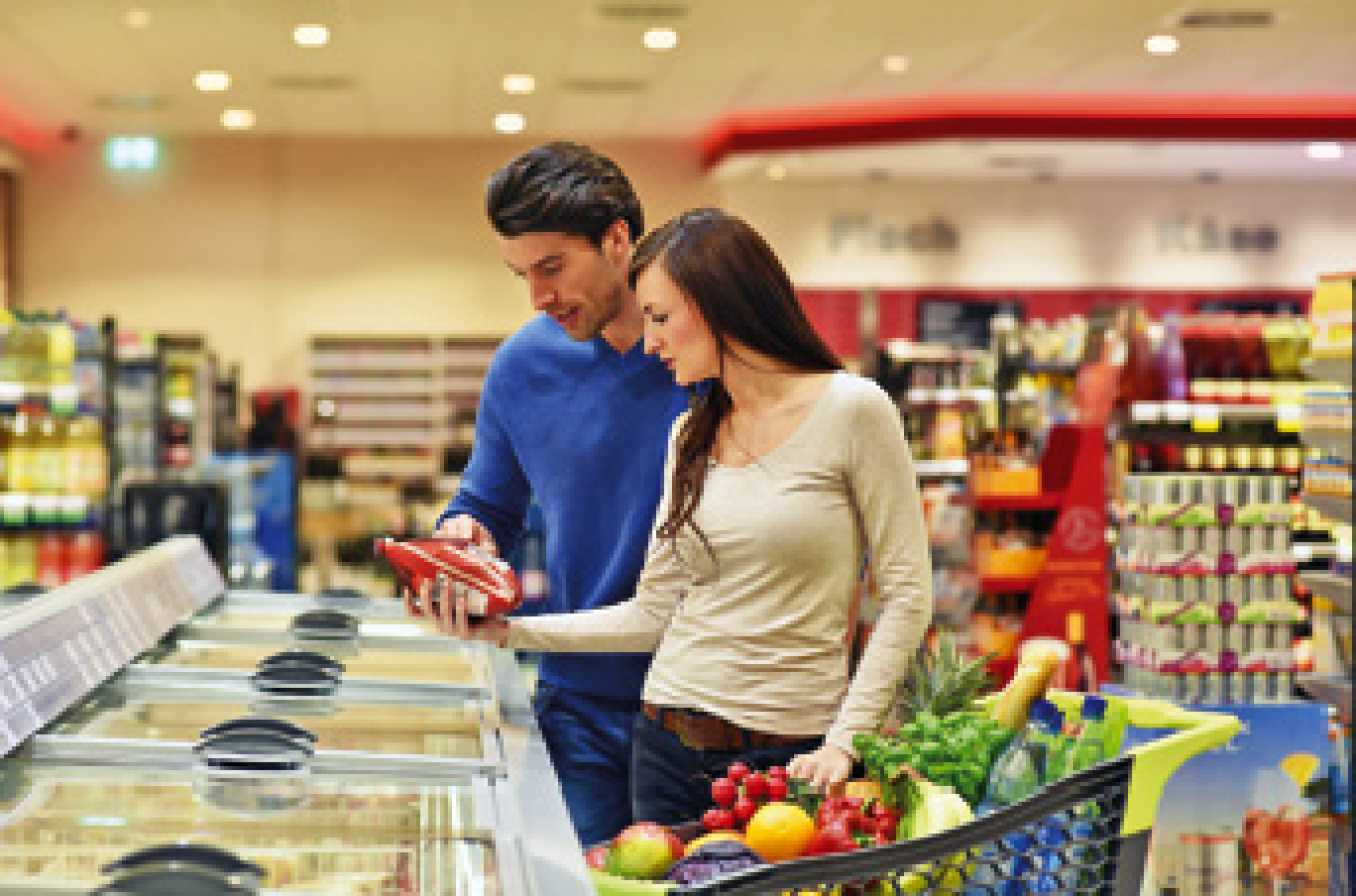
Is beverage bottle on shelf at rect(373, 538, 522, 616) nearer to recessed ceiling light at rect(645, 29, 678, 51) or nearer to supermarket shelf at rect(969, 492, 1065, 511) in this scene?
supermarket shelf at rect(969, 492, 1065, 511)

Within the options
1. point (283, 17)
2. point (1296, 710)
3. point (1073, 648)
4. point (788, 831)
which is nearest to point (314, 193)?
point (283, 17)

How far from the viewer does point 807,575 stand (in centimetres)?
213

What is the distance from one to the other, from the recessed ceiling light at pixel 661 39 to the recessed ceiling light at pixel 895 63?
1.37 metres

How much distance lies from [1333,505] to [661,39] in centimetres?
898

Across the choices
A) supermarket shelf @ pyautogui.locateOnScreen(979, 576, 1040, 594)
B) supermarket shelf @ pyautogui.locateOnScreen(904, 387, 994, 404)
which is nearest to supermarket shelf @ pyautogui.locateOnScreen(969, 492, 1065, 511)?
supermarket shelf @ pyautogui.locateOnScreen(979, 576, 1040, 594)

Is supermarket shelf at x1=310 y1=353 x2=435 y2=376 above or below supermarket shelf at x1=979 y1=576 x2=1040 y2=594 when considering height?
above

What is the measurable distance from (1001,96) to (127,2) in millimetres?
5847

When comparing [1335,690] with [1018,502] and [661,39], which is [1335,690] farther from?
[661,39]

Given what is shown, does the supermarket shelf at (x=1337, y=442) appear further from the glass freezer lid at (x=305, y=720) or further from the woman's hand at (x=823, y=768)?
the glass freezer lid at (x=305, y=720)

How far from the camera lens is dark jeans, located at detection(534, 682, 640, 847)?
101 inches

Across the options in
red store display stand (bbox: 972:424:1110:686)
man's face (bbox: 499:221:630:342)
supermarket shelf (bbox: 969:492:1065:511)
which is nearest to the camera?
man's face (bbox: 499:221:630:342)

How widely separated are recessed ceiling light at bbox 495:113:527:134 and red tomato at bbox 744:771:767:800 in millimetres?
11974

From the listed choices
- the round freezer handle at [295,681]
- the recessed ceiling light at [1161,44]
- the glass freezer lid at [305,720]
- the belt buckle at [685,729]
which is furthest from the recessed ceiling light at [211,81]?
the belt buckle at [685,729]

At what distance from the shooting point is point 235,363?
13781mm
